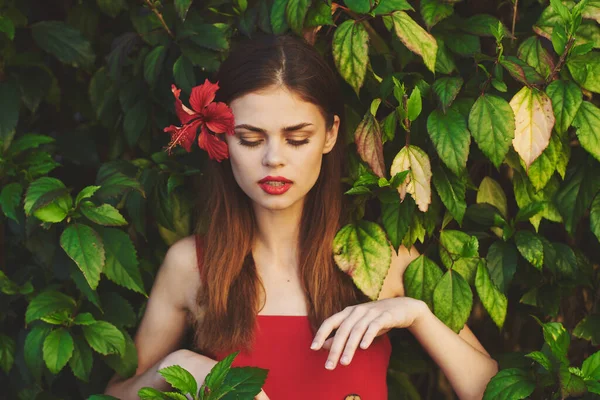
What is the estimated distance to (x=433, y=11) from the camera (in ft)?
5.22

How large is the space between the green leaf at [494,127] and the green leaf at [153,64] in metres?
0.69

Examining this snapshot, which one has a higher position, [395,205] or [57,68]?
[57,68]

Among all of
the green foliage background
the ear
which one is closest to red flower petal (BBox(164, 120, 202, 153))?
the green foliage background

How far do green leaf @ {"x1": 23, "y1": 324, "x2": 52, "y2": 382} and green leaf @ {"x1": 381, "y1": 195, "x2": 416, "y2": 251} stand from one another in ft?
2.31

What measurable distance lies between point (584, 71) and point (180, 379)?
3.03 ft

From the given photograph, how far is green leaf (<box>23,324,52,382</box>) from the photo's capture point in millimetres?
1598

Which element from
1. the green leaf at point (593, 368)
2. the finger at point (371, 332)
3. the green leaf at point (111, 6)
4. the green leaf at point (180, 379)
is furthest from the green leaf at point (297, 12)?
the green leaf at point (593, 368)

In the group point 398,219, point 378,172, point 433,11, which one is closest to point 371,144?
point 378,172

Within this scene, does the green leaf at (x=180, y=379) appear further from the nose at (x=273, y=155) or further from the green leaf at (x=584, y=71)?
the green leaf at (x=584, y=71)

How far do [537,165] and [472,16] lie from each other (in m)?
0.36

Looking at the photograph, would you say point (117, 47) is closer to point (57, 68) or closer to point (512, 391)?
point (57, 68)

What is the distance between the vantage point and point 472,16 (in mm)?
1727

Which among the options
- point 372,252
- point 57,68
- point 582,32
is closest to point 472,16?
point 582,32

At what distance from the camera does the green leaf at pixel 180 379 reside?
1.38 metres
